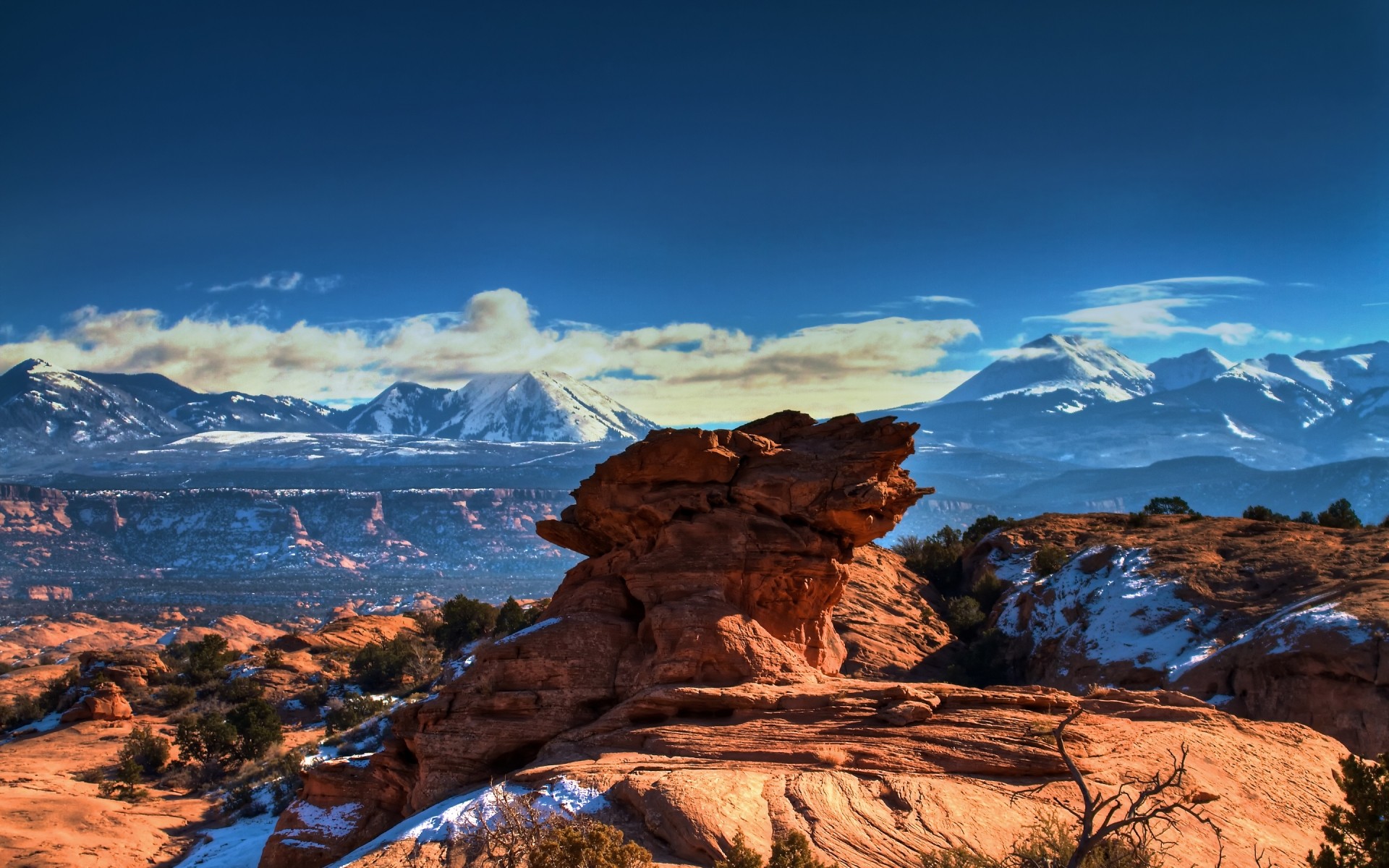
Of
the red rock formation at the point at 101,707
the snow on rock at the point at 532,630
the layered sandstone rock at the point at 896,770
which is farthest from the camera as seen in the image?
the red rock formation at the point at 101,707

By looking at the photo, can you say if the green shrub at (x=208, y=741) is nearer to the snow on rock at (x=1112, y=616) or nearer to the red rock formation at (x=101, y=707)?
the red rock formation at (x=101, y=707)

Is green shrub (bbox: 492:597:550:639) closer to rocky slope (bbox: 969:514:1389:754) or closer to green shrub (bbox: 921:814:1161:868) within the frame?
rocky slope (bbox: 969:514:1389:754)

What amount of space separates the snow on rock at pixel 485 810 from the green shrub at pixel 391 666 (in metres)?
37.3

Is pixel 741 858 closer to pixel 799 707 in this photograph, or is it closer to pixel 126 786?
pixel 799 707

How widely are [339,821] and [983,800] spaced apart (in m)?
18.2

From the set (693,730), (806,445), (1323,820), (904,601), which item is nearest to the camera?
(1323,820)

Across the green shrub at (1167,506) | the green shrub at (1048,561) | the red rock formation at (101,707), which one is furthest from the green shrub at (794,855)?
the green shrub at (1167,506)

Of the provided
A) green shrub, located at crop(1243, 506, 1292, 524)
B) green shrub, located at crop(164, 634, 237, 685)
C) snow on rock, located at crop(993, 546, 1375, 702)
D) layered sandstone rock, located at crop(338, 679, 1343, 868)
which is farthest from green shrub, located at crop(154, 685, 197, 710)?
green shrub, located at crop(1243, 506, 1292, 524)

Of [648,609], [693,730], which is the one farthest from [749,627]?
[693,730]

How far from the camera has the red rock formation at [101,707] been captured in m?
54.1

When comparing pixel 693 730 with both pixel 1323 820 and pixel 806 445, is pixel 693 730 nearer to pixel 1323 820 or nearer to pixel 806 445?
pixel 806 445

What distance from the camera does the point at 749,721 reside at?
80.5 feet

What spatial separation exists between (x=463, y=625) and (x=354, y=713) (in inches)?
723

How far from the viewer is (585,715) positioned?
88.8ft
